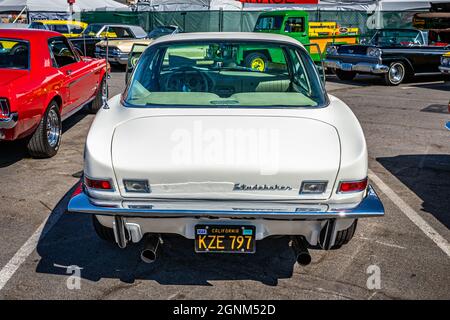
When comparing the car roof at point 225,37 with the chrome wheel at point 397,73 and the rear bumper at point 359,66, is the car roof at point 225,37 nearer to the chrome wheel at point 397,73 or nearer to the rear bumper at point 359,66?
the rear bumper at point 359,66

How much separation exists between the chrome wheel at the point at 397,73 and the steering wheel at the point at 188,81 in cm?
1026

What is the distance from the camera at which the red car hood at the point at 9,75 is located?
17.9 ft

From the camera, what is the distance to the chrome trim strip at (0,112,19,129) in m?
5.20

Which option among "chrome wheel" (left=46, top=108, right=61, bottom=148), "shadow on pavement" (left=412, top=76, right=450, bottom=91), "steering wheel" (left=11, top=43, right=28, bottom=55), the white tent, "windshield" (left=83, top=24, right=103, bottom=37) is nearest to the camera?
"chrome wheel" (left=46, top=108, right=61, bottom=148)

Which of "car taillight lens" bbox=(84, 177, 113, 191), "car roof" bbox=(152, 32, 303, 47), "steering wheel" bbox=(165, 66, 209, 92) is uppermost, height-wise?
"car roof" bbox=(152, 32, 303, 47)

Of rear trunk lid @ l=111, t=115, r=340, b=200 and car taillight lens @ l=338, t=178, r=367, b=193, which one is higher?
rear trunk lid @ l=111, t=115, r=340, b=200

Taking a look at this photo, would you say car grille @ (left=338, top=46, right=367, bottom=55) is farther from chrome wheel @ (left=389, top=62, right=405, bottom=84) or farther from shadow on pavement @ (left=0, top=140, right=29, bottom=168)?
shadow on pavement @ (left=0, top=140, right=29, bottom=168)

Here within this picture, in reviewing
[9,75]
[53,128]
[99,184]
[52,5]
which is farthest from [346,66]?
[52,5]

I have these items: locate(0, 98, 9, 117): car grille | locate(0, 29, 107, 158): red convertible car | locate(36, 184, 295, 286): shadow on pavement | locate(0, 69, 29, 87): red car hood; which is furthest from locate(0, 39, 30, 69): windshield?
locate(36, 184, 295, 286): shadow on pavement

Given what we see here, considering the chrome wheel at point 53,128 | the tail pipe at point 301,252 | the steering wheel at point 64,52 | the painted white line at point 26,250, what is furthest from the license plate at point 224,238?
the steering wheel at point 64,52

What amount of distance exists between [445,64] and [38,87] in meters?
10.2

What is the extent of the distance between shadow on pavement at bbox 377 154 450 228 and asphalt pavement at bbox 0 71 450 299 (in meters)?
0.02

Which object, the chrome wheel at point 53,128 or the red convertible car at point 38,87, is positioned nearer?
the red convertible car at point 38,87
